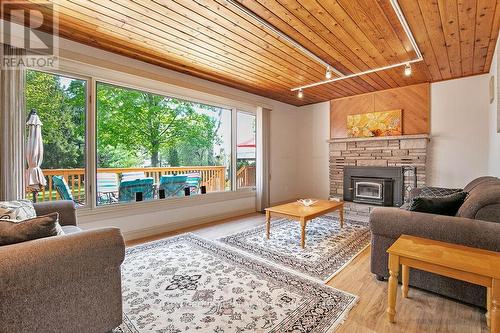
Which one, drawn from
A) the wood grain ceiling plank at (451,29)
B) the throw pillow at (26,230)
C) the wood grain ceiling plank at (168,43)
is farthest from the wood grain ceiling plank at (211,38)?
the throw pillow at (26,230)

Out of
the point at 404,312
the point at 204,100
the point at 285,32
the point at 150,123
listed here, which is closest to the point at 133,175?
the point at 150,123

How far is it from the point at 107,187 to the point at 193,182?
58.7 inches

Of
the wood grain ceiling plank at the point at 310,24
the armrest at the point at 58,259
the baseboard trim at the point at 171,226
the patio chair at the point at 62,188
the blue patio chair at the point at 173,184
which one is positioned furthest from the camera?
the blue patio chair at the point at 173,184

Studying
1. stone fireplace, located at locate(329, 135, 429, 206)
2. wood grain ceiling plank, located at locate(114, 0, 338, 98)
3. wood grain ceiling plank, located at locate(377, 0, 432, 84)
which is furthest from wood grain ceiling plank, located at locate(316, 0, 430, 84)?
stone fireplace, located at locate(329, 135, 429, 206)

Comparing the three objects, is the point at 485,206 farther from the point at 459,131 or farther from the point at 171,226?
the point at 171,226

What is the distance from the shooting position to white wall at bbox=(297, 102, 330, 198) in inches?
243

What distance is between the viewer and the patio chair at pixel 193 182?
15.1 feet

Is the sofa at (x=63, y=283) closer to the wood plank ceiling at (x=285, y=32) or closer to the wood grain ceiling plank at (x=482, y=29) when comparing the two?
the wood plank ceiling at (x=285, y=32)

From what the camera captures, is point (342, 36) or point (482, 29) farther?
point (342, 36)

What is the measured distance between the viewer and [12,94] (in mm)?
2561

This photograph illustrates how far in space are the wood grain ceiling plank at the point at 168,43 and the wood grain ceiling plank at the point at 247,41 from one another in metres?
0.41

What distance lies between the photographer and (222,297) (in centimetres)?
205

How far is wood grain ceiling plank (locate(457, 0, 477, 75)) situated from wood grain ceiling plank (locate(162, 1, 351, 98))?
5.52 ft

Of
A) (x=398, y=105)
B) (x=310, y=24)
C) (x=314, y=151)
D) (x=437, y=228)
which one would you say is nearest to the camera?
(x=437, y=228)
